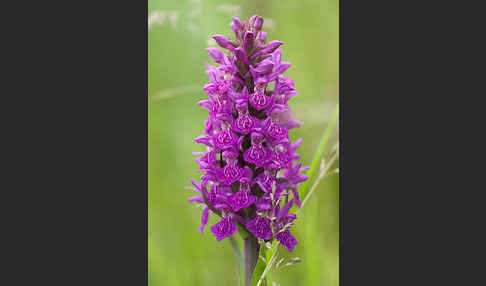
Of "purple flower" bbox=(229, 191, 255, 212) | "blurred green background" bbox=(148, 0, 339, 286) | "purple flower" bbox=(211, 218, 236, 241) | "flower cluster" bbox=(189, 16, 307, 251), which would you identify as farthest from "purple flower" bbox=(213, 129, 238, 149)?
"blurred green background" bbox=(148, 0, 339, 286)

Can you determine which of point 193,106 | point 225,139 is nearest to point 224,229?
point 225,139

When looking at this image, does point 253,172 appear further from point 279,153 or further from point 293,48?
point 293,48

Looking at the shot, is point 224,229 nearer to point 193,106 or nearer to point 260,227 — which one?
point 260,227

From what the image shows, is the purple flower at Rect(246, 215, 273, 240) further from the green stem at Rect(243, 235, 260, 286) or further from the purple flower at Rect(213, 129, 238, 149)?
the purple flower at Rect(213, 129, 238, 149)

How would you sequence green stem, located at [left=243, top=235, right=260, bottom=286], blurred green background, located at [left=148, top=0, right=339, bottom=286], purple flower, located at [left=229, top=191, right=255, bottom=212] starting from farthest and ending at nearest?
blurred green background, located at [left=148, top=0, right=339, bottom=286]
green stem, located at [left=243, top=235, right=260, bottom=286]
purple flower, located at [left=229, top=191, right=255, bottom=212]

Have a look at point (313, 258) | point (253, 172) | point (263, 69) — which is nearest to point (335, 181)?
point (313, 258)

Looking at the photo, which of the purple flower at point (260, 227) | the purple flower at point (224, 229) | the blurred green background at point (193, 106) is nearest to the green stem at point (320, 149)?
the blurred green background at point (193, 106)

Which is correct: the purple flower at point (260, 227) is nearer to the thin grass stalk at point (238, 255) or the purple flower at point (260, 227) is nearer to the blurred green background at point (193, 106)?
the thin grass stalk at point (238, 255)
